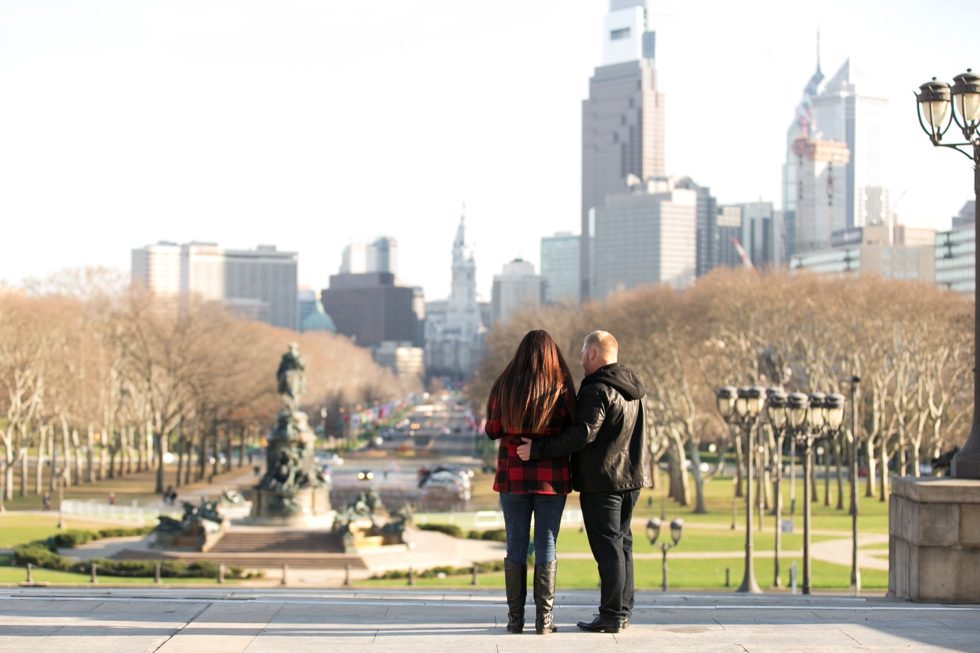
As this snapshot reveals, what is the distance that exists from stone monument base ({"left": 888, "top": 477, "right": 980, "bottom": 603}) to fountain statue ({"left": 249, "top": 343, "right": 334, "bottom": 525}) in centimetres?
3277

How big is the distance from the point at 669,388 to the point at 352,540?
3169cm

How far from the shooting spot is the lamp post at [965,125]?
39.1 ft

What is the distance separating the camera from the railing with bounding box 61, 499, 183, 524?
5088 centimetres

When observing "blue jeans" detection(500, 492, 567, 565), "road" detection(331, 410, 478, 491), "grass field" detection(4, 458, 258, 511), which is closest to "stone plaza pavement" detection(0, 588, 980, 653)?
"blue jeans" detection(500, 492, 567, 565)

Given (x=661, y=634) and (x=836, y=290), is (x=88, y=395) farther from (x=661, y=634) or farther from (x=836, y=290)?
(x=661, y=634)

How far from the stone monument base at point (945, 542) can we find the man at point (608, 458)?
404cm

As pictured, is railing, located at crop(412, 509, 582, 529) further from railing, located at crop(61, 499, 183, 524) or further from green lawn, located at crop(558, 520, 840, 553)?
railing, located at crop(61, 499, 183, 524)

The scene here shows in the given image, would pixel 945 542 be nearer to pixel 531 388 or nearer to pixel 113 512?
pixel 531 388

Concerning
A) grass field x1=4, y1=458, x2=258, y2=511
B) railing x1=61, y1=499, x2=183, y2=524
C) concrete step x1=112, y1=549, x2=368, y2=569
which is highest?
concrete step x1=112, y1=549, x2=368, y2=569

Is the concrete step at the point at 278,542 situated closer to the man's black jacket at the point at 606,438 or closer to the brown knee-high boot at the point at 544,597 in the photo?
the brown knee-high boot at the point at 544,597

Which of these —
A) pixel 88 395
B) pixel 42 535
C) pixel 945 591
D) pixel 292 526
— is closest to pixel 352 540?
pixel 292 526

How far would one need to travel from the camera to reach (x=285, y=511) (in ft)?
138

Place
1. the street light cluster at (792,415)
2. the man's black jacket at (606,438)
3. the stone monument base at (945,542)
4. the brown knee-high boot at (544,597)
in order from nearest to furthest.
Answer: the man's black jacket at (606,438) < the brown knee-high boot at (544,597) < the stone monument base at (945,542) < the street light cluster at (792,415)

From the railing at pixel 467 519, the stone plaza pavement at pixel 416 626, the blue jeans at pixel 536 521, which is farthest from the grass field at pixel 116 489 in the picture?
the blue jeans at pixel 536 521
